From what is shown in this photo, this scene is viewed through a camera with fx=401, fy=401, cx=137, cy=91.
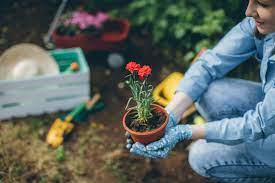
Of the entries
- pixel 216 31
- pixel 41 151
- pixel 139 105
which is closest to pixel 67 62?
pixel 41 151

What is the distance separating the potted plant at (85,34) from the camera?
329cm

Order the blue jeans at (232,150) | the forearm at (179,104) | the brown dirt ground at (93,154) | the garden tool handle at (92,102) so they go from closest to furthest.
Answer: the blue jeans at (232,150) < the forearm at (179,104) < the brown dirt ground at (93,154) < the garden tool handle at (92,102)

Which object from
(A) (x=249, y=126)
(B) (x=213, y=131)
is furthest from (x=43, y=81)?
(A) (x=249, y=126)

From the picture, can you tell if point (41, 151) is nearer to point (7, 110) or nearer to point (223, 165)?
point (7, 110)

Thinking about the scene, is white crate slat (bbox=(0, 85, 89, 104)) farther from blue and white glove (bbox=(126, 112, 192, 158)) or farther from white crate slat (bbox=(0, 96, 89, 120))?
blue and white glove (bbox=(126, 112, 192, 158))

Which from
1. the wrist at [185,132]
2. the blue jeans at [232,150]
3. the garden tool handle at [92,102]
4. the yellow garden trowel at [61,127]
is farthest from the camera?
the garden tool handle at [92,102]

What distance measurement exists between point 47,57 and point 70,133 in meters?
0.59

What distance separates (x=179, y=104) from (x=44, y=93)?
3.65ft

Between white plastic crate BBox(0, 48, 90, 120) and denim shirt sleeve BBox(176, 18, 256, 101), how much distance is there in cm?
92

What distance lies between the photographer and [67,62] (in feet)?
10.2

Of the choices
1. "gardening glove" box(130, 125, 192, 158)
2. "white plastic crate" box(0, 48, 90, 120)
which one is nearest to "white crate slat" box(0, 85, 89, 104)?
"white plastic crate" box(0, 48, 90, 120)

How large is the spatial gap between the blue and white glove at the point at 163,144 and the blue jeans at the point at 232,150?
295 mm

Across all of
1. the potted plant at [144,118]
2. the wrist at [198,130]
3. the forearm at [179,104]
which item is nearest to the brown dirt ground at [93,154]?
the forearm at [179,104]

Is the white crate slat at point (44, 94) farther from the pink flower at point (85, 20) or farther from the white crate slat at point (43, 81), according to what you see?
the pink flower at point (85, 20)
